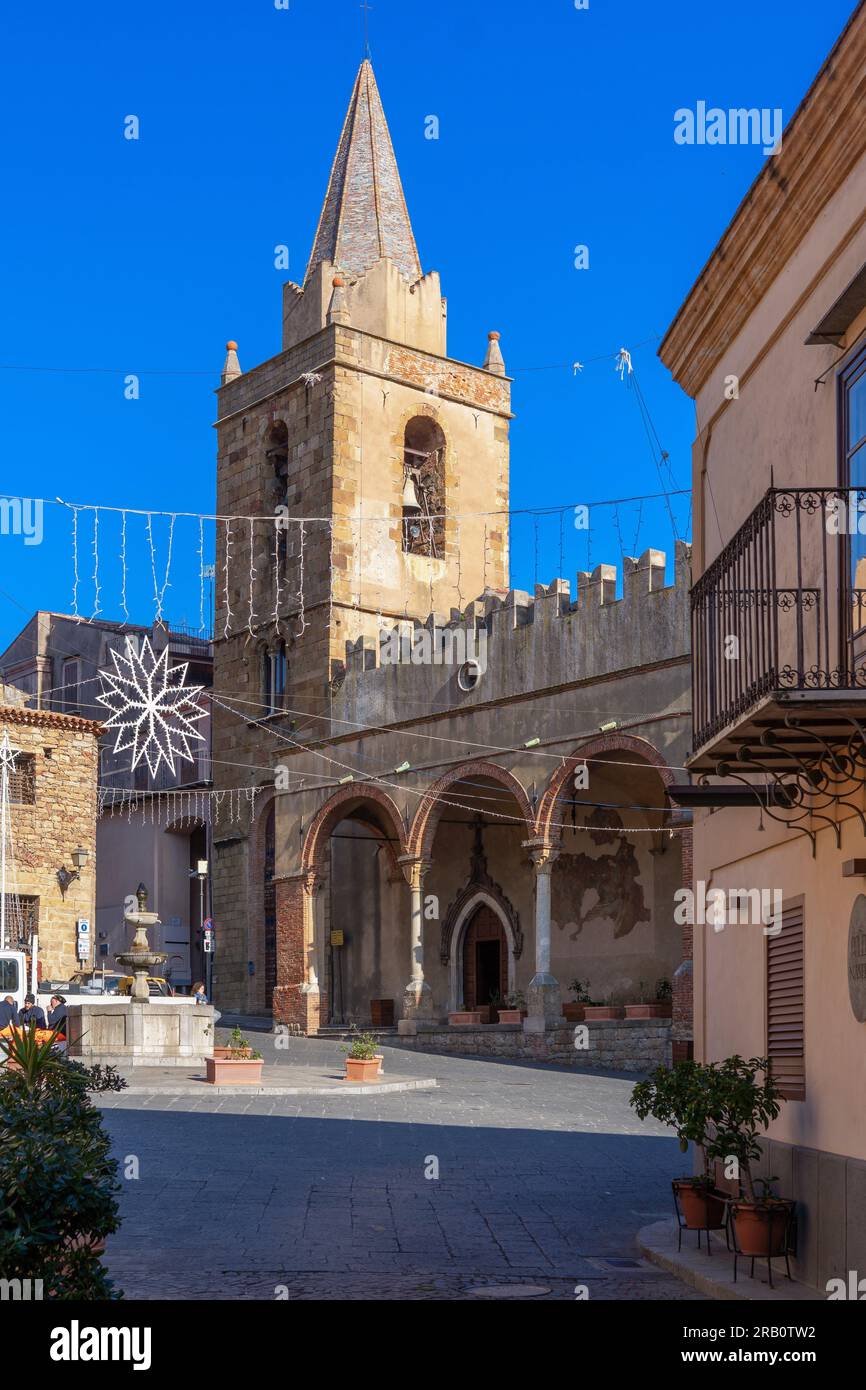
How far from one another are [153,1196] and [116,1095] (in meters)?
8.52

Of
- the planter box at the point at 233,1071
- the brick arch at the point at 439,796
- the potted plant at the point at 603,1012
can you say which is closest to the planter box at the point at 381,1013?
the brick arch at the point at 439,796

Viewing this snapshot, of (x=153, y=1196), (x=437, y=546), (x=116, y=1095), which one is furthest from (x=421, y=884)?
(x=153, y=1196)

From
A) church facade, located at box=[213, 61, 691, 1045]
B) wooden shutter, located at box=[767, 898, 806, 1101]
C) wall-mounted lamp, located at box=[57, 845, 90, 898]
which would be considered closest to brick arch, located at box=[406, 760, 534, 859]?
church facade, located at box=[213, 61, 691, 1045]

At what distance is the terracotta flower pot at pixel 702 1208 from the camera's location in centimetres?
1106

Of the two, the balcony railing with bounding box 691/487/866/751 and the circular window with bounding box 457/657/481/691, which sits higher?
the circular window with bounding box 457/657/481/691

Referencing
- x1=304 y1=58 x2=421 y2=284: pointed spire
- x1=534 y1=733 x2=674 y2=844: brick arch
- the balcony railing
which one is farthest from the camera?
x1=304 y1=58 x2=421 y2=284: pointed spire

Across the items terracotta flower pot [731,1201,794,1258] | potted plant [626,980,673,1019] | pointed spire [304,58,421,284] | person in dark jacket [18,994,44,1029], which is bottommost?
potted plant [626,980,673,1019]

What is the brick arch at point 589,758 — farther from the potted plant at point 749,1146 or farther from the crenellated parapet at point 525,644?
the potted plant at point 749,1146

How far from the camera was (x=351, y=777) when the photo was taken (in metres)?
34.9

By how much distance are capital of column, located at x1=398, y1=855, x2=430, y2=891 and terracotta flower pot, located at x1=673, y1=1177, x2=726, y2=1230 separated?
73.7 ft

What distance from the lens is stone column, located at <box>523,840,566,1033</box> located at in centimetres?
2983

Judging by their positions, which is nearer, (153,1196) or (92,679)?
(153,1196)

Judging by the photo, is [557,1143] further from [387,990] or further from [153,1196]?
[387,990]

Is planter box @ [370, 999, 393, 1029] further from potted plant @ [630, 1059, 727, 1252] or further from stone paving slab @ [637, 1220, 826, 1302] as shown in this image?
stone paving slab @ [637, 1220, 826, 1302]
